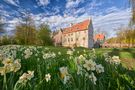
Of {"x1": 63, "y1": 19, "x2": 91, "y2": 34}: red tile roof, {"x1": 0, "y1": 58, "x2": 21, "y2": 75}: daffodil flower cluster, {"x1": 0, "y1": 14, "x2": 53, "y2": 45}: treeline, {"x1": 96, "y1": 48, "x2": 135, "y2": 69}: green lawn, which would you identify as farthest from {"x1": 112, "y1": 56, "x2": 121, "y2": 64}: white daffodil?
{"x1": 63, "y1": 19, "x2": 91, "y2": 34}: red tile roof

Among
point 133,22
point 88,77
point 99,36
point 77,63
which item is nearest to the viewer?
point 88,77

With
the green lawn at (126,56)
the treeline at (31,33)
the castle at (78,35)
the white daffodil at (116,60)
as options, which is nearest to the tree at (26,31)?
the treeline at (31,33)

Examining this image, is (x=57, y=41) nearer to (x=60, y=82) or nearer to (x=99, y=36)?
(x=99, y=36)

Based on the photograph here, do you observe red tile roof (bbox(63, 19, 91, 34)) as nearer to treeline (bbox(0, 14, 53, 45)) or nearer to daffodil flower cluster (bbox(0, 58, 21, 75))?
treeline (bbox(0, 14, 53, 45))

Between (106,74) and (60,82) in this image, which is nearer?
(60,82)

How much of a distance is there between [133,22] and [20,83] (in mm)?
11690

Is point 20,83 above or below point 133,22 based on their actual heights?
below

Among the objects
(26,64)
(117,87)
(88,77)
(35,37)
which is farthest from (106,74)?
(35,37)

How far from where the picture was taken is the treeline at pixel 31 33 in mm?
42984

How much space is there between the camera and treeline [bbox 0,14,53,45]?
4298 cm

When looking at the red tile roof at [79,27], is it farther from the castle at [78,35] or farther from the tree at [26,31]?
the tree at [26,31]

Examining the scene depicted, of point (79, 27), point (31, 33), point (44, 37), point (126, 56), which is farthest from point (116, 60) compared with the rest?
point (79, 27)

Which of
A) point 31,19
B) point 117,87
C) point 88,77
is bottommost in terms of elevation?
point 117,87

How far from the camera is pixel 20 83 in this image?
1646 mm
